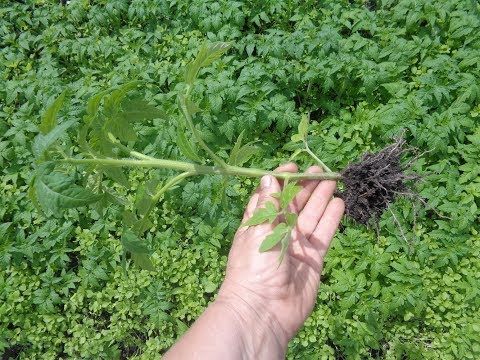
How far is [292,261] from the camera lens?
2.23m

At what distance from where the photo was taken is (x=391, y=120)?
3156 mm

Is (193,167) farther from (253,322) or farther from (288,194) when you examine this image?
(253,322)

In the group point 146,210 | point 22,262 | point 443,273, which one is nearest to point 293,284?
point 146,210

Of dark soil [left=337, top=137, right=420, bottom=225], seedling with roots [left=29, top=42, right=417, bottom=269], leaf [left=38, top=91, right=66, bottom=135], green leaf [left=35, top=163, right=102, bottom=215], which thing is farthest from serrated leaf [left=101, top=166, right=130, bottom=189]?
dark soil [left=337, top=137, right=420, bottom=225]

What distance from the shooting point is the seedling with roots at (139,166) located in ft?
4.80

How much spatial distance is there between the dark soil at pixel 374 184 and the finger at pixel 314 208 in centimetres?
14

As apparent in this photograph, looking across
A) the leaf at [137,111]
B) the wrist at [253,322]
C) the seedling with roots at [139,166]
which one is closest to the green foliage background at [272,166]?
the seedling with roots at [139,166]

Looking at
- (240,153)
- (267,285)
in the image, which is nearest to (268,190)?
(240,153)

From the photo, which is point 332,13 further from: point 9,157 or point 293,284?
point 9,157

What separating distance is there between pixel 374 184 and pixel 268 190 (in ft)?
2.09

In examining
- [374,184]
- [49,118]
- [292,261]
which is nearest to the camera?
[49,118]

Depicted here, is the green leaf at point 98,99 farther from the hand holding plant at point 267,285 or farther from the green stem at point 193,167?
the hand holding plant at point 267,285

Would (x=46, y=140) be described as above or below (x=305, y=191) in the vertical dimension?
above

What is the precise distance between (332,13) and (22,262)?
324 cm
